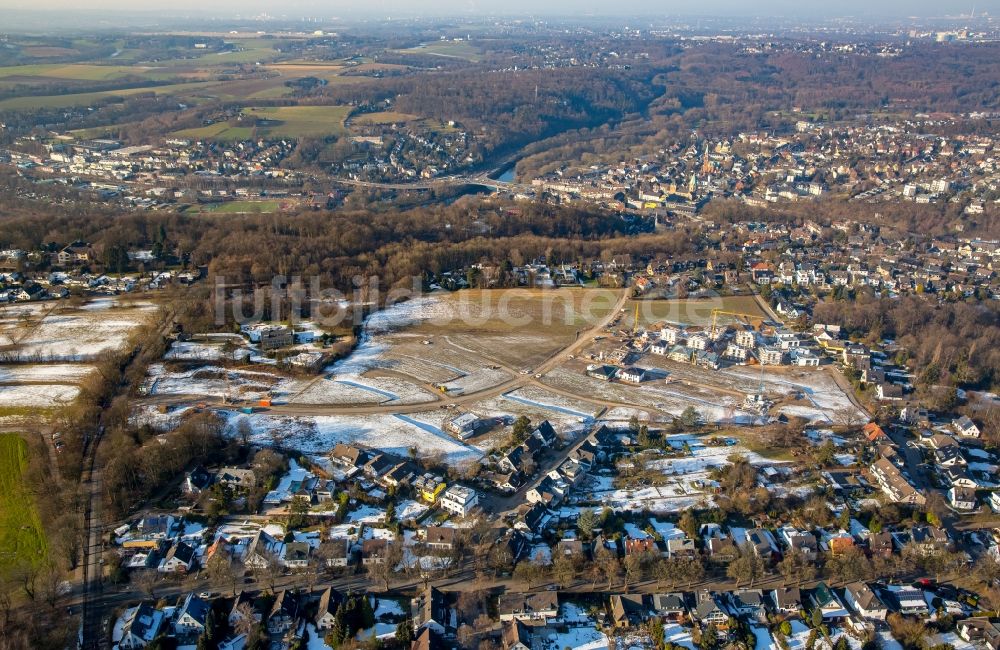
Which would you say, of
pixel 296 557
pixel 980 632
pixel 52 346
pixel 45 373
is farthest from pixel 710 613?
pixel 52 346

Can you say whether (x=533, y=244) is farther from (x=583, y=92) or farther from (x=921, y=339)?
(x=583, y=92)

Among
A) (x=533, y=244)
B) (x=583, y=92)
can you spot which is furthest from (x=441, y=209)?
(x=583, y=92)

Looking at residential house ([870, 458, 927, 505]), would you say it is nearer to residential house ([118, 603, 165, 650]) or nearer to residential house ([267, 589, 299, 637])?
residential house ([267, 589, 299, 637])

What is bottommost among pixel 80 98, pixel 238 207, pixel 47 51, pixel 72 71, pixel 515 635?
pixel 515 635

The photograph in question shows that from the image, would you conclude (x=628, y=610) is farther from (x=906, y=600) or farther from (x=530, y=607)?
(x=906, y=600)

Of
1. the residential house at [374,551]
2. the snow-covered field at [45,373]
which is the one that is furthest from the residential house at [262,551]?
the snow-covered field at [45,373]
